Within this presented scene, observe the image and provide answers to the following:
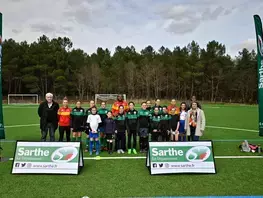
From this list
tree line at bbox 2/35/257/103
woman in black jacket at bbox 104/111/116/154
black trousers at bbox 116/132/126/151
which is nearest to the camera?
woman in black jacket at bbox 104/111/116/154

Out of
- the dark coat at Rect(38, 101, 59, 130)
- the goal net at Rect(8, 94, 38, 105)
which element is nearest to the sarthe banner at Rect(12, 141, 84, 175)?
the dark coat at Rect(38, 101, 59, 130)

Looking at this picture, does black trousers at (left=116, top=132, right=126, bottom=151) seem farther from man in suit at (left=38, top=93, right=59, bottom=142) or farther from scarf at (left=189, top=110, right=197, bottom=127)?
scarf at (left=189, top=110, right=197, bottom=127)

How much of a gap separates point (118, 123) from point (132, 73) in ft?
168

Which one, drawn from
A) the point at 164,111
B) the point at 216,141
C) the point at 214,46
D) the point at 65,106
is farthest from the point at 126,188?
the point at 214,46

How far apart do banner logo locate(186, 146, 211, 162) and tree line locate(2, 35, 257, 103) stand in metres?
52.0

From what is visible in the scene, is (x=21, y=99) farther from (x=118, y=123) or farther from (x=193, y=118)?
(x=193, y=118)

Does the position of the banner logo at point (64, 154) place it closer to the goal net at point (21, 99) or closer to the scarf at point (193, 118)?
the scarf at point (193, 118)

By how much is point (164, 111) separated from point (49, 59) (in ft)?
175

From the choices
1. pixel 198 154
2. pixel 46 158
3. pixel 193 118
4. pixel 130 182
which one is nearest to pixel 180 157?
pixel 198 154

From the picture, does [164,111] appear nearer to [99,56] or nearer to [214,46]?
[214,46]

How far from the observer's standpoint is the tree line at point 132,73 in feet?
184

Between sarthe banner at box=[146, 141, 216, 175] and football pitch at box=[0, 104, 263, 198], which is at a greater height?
sarthe banner at box=[146, 141, 216, 175]

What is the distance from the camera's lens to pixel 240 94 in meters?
63.8

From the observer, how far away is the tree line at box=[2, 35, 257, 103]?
5597 centimetres
